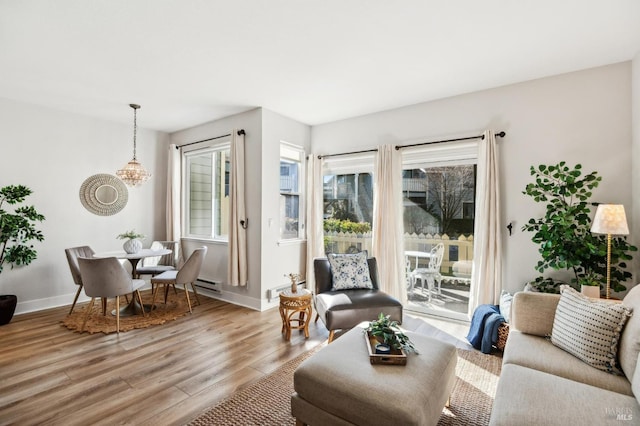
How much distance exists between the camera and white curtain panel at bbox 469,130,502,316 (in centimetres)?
336

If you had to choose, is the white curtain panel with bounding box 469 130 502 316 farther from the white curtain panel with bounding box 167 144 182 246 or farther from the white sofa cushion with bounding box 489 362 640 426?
the white curtain panel with bounding box 167 144 182 246

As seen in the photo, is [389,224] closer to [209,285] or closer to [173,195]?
[209,285]

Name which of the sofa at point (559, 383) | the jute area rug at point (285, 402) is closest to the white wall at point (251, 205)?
the jute area rug at point (285, 402)

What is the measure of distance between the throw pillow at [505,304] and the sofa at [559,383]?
766 mm

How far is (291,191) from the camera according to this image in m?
4.81

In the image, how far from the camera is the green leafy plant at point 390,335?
6.16 ft

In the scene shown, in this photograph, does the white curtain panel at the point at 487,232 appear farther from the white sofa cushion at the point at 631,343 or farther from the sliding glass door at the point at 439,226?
the white sofa cushion at the point at 631,343

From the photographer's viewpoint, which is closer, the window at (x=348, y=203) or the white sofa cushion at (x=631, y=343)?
the white sofa cushion at (x=631, y=343)

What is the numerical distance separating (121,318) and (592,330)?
452cm

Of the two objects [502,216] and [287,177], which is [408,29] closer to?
[502,216]

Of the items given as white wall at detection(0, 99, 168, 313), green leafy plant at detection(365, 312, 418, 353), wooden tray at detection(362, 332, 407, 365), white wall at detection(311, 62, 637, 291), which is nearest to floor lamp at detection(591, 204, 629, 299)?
white wall at detection(311, 62, 637, 291)

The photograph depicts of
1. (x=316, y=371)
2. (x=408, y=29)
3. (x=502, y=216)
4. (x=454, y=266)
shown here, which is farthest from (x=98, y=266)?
(x=502, y=216)

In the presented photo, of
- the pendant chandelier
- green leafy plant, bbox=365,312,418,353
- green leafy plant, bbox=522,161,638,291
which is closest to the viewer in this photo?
green leafy plant, bbox=365,312,418,353

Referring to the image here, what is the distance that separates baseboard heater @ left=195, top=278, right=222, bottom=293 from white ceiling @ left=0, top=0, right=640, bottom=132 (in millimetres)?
2629
